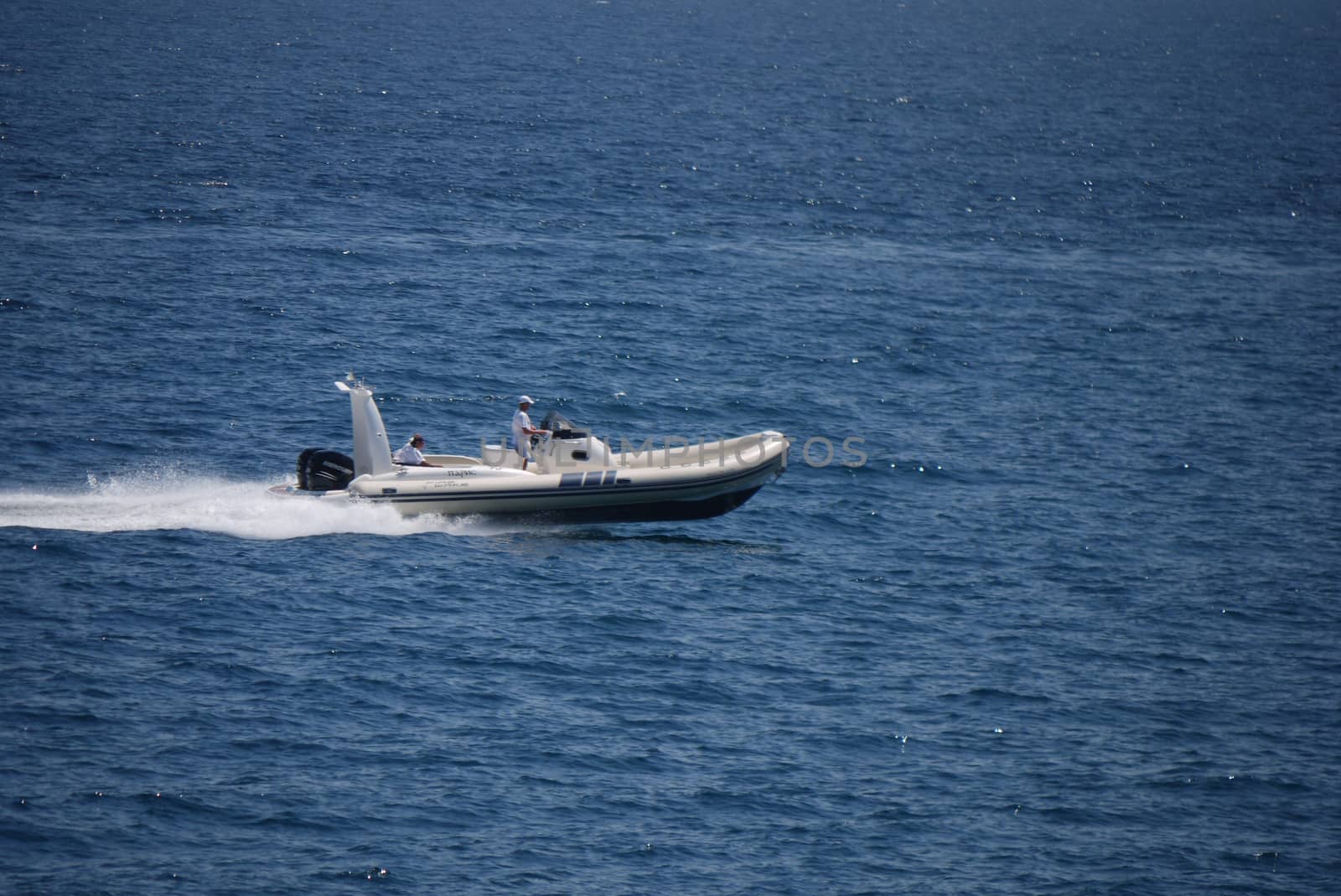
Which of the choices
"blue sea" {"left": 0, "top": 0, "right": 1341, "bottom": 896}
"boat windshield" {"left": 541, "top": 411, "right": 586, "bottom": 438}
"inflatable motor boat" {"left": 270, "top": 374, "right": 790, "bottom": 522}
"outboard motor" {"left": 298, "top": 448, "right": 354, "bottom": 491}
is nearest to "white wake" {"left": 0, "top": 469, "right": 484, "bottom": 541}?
"blue sea" {"left": 0, "top": 0, "right": 1341, "bottom": 896}

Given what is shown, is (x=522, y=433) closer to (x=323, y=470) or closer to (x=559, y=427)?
(x=559, y=427)

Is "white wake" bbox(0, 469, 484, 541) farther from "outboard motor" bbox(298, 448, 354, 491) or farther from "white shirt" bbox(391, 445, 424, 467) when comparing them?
"white shirt" bbox(391, 445, 424, 467)

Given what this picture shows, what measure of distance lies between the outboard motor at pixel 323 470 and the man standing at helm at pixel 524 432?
3120 millimetres

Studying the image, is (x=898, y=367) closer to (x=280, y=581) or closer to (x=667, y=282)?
(x=667, y=282)

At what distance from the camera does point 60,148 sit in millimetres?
60000

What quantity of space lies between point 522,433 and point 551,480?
48.4 inches

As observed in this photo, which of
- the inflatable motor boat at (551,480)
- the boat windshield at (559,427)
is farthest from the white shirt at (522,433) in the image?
the boat windshield at (559,427)

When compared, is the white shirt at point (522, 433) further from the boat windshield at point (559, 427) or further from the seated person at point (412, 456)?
the seated person at point (412, 456)

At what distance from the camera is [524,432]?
90.6 feet

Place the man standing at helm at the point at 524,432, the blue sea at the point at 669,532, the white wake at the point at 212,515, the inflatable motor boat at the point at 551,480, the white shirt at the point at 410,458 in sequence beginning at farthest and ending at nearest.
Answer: the white shirt at the point at 410,458
the man standing at helm at the point at 524,432
the white wake at the point at 212,515
the inflatable motor boat at the point at 551,480
the blue sea at the point at 669,532

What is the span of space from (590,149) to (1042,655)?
50.7m

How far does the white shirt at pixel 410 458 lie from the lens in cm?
2778

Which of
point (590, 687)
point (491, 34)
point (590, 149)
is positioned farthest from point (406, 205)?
point (491, 34)

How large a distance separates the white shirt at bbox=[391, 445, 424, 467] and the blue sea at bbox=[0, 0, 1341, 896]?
120cm
